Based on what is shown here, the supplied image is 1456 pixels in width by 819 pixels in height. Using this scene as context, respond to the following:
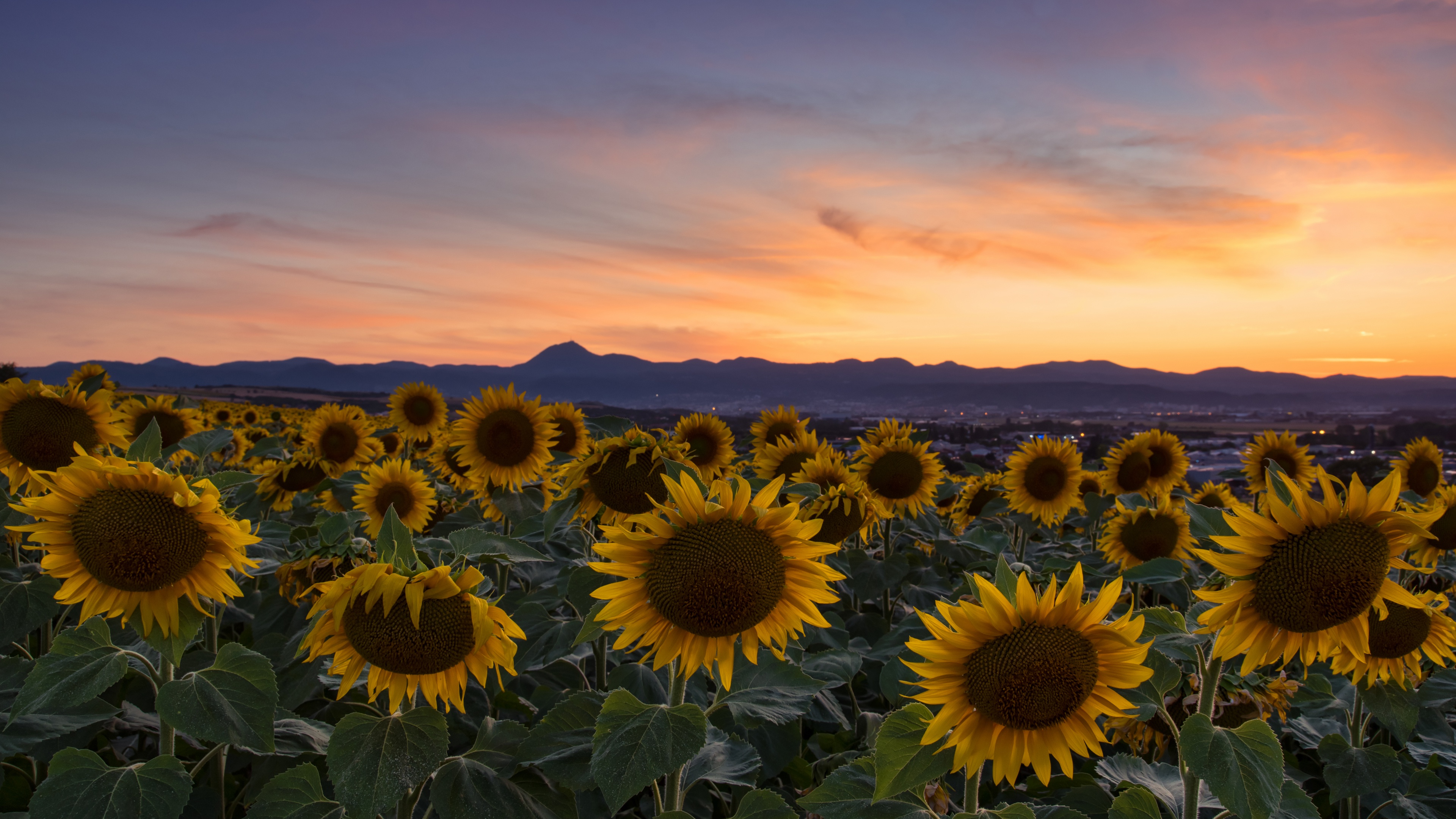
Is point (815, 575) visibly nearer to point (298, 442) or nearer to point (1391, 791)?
point (1391, 791)

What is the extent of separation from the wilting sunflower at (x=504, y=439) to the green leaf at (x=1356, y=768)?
5684 mm

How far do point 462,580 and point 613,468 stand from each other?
4.54ft

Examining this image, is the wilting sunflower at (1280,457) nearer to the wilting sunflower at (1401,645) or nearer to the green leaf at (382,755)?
the wilting sunflower at (1401,645)

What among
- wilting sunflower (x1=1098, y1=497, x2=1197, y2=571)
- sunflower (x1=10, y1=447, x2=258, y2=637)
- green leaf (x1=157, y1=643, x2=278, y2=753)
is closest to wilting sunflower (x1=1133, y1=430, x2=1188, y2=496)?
wilting sunflower (x1=1098, y1=497, x2=1197, y2=571)

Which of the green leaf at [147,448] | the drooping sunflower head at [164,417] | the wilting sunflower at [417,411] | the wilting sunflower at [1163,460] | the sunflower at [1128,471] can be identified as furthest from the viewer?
the wilting sunflower at [417,411]

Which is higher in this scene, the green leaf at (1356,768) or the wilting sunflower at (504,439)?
the wilting sunflower at (504,439)

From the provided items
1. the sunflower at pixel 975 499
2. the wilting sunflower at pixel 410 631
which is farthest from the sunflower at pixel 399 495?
the sunflower at pixel 975 499

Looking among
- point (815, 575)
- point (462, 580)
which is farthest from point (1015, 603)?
point (462, 580)

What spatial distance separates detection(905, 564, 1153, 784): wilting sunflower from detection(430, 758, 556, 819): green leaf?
1409mm

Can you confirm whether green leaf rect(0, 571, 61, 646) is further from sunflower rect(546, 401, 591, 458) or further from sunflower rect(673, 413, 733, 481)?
sunflower rect(673, 413, 733, 481)

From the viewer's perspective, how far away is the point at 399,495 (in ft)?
22.3

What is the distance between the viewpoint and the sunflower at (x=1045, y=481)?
9.46m

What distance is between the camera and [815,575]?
9.38 ft

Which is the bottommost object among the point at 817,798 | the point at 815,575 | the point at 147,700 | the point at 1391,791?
the point at 1391,791
